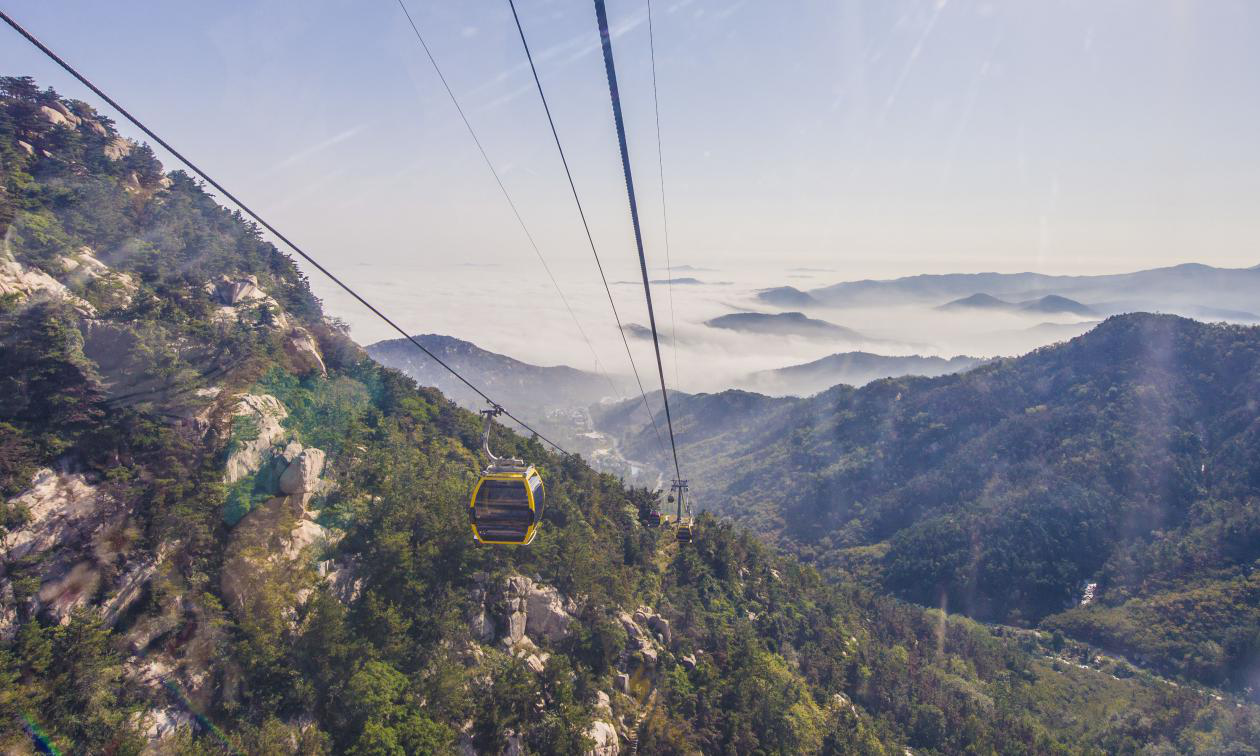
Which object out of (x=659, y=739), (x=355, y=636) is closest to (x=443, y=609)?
(x=355, y=636)

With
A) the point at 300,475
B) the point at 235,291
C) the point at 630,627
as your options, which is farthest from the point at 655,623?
the point at 235,291

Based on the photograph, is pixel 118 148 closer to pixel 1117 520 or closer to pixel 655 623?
pixel 655 623

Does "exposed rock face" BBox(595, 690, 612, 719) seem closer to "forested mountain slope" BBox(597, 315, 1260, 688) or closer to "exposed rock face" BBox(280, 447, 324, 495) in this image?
"exposed rock face" BBox(280, 447, 324, 495)

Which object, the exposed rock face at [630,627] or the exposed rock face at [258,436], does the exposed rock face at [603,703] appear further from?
the exposed rock face at [258,436]

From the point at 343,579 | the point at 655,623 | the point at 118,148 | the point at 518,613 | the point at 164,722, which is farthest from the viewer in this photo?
the point at 118,148

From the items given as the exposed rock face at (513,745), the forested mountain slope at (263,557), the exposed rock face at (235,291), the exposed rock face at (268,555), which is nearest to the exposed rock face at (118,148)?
the forested mountain slope at (263,557)

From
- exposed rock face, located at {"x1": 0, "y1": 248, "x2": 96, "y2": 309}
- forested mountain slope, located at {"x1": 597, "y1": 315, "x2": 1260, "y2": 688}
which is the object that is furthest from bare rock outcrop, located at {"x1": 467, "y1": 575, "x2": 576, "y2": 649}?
forested mountain slope, located at {"x1": 597, "y1": 315, "x2": 1260, "y2": 688}
